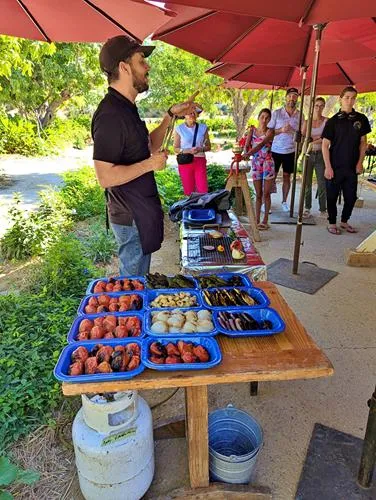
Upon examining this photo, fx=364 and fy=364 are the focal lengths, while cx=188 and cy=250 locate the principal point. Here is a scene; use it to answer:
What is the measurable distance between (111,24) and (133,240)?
1.98 metres

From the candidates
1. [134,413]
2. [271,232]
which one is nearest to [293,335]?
[134,413]

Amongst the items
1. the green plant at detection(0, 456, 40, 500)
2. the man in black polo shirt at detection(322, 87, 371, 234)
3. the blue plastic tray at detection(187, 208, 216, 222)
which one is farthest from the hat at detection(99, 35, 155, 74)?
the man in black polo shirt at detection(322, 87, 371, 234)

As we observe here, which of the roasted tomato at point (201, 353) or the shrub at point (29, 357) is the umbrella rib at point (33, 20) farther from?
the roasted tomato at point (201, 353)

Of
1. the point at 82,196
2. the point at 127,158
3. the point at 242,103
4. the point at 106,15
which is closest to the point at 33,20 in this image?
the point at 106,15

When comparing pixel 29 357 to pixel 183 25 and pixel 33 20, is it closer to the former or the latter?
pixel 33 20

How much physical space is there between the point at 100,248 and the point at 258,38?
9.89 ft

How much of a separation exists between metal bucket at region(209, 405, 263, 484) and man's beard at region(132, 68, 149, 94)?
182 cm

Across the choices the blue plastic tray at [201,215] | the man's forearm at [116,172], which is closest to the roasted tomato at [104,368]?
the man's forearm at [116,172]

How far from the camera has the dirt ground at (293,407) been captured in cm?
185

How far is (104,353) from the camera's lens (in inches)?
54.7

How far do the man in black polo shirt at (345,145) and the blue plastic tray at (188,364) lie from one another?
405cm

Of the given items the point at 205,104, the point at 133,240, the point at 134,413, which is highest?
the point at 205,104

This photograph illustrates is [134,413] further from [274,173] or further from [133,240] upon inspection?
[274,173]

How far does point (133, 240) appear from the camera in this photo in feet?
7.47
